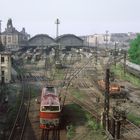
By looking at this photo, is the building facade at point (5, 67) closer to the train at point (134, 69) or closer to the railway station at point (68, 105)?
the railway station at point (68, 105)

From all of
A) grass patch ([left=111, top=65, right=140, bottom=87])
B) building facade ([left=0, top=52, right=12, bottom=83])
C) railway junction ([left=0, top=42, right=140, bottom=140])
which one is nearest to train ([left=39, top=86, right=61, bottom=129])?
railway junction ([left=0, top=42, right=140, bottom=140])

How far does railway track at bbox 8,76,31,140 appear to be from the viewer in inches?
978

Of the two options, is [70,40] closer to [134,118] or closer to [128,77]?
[128,77]

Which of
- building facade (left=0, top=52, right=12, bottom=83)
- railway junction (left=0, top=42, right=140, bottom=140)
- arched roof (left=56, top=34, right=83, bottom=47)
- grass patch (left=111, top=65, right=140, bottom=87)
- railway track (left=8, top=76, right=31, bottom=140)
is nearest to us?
railway junction (left=0, top=42, right=140, bottom=140)

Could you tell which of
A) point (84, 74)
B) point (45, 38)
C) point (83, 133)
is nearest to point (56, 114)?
point (83, 133)

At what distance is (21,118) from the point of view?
2977cm

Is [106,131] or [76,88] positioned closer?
[106,131]

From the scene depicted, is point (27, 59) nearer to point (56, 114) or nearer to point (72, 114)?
point (72, 114)

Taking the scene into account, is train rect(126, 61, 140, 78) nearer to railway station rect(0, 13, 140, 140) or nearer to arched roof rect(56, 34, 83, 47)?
railway station rect(0, 13, 140, 140)

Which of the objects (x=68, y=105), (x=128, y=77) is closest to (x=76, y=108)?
(x=68, y=105)

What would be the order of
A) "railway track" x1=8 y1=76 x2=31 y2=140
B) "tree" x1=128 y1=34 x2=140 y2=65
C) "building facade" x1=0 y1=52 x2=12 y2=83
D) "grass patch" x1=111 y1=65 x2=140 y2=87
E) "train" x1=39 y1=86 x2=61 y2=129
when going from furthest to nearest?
1. "tree" x1=128 y1=34 x2=140 y2=65
2. "grass patch" x1=111 y1=65 x2=140 y2=87
3. "building facade" x1=0 y1=52 x2=12 y2=83
4. "train" x1=39 y1=86 x2=61 y2=129
5. "railway track" x1=8 y1=76 x2=31 y2=140

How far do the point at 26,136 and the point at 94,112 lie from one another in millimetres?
8659

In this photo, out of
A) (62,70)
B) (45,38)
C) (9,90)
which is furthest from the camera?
(45,38)

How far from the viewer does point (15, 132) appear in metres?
25.6
